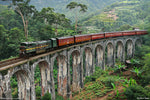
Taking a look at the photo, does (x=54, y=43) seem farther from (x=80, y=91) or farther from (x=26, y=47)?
(x=80, y=91)

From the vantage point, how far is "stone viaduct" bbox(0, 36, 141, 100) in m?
14.3

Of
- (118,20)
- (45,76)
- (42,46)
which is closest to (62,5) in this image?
(118,20)

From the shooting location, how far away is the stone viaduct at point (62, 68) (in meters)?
14.3

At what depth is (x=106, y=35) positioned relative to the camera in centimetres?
3228

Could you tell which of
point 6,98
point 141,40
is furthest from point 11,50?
point 141,40

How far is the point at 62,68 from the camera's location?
21.5 metres

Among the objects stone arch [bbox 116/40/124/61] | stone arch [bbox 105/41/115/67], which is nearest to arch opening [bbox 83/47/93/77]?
stone arch [bbox 105/41/115/67]

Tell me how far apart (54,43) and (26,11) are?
67.1ft

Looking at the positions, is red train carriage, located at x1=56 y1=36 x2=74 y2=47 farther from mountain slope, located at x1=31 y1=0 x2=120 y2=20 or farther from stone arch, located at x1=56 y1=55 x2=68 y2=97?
mountain slope, located at x1=31 y1=0 x2=120 y2=20

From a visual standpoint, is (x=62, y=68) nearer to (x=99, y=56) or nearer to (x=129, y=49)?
(x=99, y=56)

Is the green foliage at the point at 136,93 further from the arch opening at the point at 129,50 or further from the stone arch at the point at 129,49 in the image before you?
the arch opening at the point at 129,50

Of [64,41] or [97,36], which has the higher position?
[97,36]

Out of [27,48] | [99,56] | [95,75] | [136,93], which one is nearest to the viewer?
[27,48]

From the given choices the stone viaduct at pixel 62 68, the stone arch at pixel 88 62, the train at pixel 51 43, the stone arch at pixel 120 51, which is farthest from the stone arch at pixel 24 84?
the stone arch at pixel 120 51
